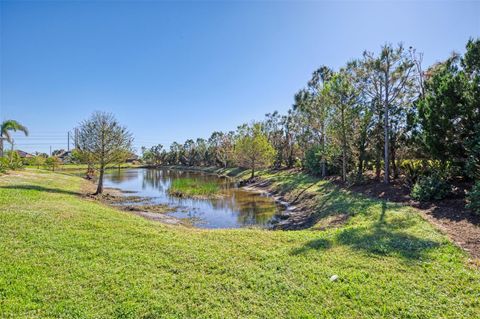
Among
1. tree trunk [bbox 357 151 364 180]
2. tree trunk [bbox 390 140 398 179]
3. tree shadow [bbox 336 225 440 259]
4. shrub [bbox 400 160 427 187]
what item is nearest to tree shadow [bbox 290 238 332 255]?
tree shadow [bbox 336 225 440 259]

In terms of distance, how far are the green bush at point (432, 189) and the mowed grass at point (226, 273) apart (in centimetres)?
441

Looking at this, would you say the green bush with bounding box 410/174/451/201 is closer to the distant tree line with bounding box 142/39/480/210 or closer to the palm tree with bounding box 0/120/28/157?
the distant tree line with bounding box 142/39/480/210

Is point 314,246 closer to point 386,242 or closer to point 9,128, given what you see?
point 386,242

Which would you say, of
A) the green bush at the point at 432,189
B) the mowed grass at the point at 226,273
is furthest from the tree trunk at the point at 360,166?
the mowed grass at the point at 226,273

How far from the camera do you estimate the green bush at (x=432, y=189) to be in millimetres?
12609

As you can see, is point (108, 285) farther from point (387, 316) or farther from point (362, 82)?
point (362, 82)

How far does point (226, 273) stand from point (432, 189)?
38.4 ft

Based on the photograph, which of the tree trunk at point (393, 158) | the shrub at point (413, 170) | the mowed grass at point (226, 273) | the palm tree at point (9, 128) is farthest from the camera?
the palm tree at point (9, 128)

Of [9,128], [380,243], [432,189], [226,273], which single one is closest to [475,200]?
[432,189]

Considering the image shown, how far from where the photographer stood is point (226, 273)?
607 cm

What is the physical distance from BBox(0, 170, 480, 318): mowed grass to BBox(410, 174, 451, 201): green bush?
4406mm

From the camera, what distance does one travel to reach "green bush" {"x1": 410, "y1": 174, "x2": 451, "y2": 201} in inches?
496

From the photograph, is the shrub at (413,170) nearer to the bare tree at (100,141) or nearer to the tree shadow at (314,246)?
the tree shadow at (314,246)

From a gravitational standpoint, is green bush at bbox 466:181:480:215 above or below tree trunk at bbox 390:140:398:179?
below
